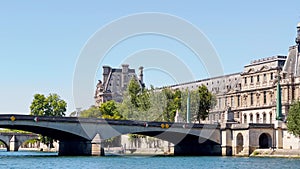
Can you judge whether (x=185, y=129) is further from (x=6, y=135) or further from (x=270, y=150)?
(x=6, y=135)

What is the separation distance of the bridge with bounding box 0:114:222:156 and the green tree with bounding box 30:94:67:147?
30547mm

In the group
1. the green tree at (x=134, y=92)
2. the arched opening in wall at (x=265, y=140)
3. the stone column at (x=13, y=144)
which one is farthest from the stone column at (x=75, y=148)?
the stone column at (x=13, y=144)

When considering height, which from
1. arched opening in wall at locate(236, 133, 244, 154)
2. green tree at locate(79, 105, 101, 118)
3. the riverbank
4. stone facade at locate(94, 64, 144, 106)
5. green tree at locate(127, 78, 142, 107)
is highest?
stone facade at locate(94, 64, 144, 106)

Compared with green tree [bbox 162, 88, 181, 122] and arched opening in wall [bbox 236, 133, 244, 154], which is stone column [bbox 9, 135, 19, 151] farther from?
arched opening in wall [bbox 236, 133, 244, 154]

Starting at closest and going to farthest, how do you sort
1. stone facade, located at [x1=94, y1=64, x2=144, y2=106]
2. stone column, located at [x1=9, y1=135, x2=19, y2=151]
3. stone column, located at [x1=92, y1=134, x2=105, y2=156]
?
stone column, located at [x1=92, y1=134, x2=105, y2=156], stone column, located at [x1=9, y1=135, x2=19, y2=151], stone facade, located at [x1=94, y1=64, x2=144, y2=106]

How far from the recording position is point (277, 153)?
3538 inches

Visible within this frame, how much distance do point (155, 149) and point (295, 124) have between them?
119ft

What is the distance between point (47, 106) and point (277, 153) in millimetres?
55395

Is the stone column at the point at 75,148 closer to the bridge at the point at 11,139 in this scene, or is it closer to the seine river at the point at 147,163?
the seine river at the point at 147,163

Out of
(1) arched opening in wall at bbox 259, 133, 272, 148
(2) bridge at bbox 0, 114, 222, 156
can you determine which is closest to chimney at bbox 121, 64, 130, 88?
(2) bridge at bbox 0, 114, 222, 156

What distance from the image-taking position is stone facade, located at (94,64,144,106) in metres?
180

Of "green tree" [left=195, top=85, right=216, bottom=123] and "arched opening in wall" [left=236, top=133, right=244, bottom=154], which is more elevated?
"green tree" [left=195, top=85, right=216, bottom=123]

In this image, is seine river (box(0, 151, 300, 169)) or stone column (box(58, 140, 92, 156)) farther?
stone column (box(58, 140, 92, 156))

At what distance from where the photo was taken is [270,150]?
3612 inches
